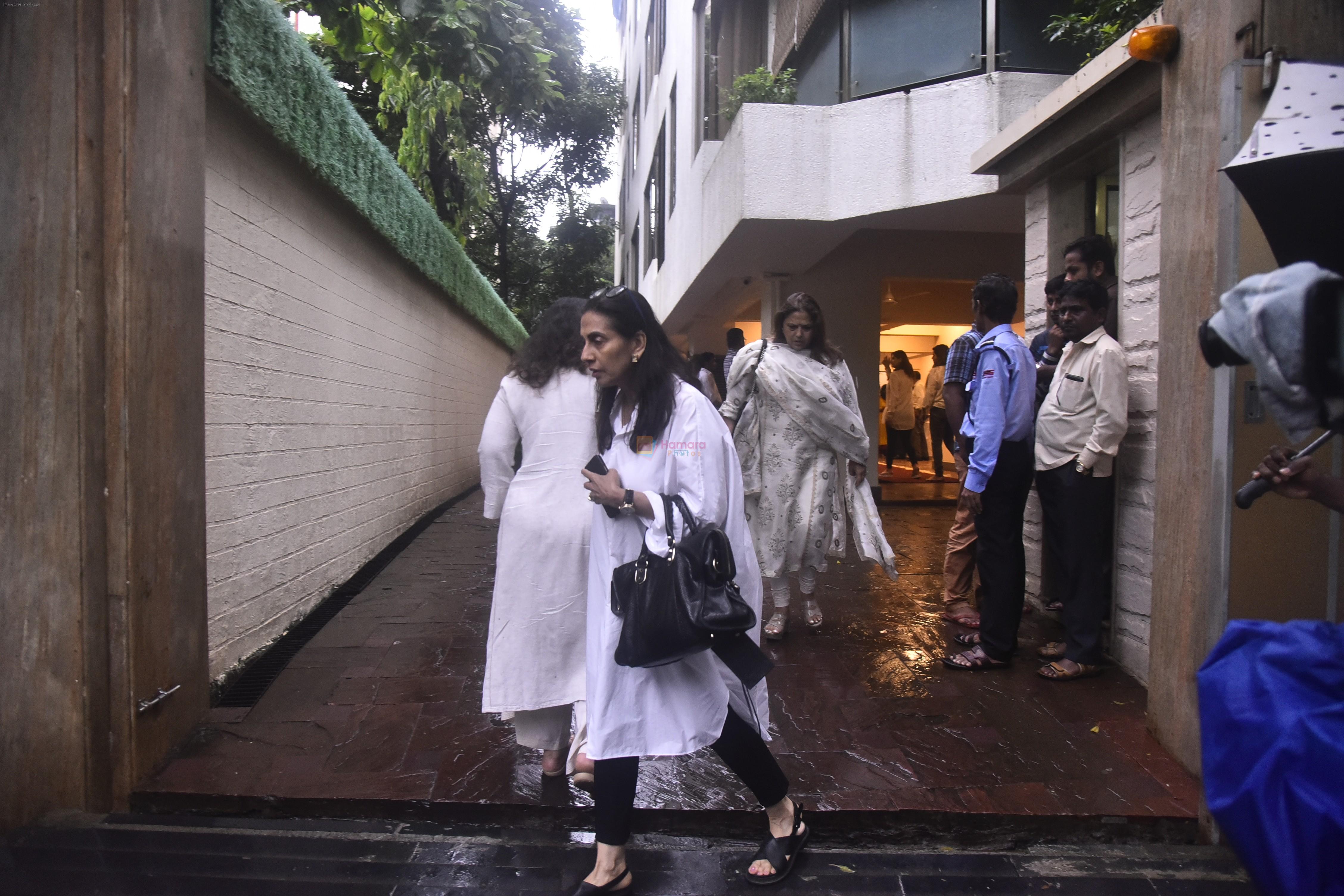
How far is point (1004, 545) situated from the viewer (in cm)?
426

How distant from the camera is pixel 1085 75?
422 centimetres

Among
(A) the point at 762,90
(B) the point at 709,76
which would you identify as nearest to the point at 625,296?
(A) the point at 762,90

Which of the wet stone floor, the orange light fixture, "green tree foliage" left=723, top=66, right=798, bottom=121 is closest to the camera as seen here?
the wet stone floor

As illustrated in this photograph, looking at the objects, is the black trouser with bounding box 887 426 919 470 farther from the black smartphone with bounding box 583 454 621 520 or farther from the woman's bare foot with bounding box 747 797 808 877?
the black smartphone with bounding box 583 454 621 520

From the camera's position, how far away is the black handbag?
2.32 meters

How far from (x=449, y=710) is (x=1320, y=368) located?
3371mm

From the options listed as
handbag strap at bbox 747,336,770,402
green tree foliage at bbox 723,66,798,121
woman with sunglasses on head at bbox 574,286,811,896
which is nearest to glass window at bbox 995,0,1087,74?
green tree foliage at bbox 723,66,798,121

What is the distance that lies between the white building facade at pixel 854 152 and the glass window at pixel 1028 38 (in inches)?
Answer: 0.5

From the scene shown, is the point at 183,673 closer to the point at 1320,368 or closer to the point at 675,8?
the point at 1320,368

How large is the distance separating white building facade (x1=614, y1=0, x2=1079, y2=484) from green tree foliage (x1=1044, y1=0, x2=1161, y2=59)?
613 mm

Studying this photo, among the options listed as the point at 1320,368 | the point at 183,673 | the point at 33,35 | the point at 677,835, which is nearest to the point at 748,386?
the point at 677,835

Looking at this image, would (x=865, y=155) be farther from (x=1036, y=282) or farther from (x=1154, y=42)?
(x=1154, y=42)

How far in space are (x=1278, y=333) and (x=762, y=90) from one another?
7245mm

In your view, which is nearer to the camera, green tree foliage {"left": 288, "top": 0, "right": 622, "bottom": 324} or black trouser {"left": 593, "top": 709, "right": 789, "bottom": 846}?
black trouser {"left": 593, "top": 709, "right": 789, "bottom": 846}
